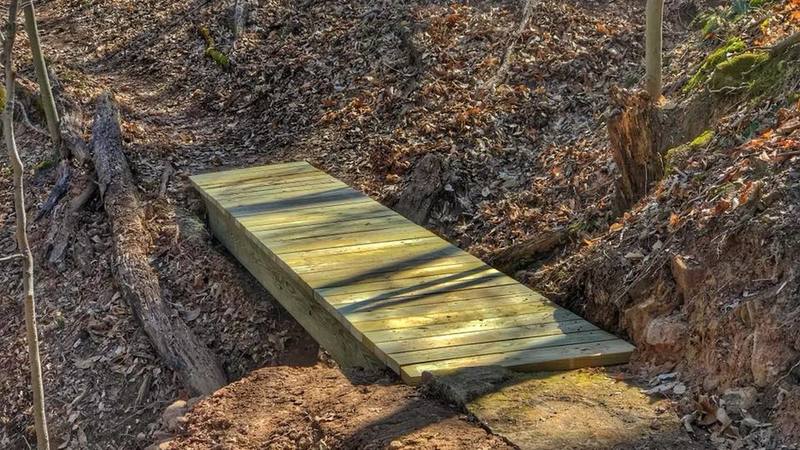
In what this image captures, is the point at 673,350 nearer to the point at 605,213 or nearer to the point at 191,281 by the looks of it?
the point at 605,213

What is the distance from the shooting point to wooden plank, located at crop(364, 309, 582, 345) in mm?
5266

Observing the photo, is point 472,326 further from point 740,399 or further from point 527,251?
point 740,399

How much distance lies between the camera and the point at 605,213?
6398 millimetres

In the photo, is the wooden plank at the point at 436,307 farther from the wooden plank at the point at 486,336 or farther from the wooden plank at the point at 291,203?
the wooden plank at the point at 291,203

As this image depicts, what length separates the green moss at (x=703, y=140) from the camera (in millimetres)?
5941

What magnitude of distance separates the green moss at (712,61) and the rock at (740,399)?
3371 mm

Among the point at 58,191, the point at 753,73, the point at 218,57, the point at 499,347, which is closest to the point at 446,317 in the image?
the point at 499,347

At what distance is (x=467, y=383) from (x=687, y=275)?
3.98 ft

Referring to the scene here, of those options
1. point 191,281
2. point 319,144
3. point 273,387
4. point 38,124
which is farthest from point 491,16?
point 273,387

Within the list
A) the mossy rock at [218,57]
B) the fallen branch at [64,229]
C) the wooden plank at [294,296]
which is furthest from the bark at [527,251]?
the mossy rock at [218,57]

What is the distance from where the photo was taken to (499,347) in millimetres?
5070

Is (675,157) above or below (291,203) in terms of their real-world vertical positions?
above

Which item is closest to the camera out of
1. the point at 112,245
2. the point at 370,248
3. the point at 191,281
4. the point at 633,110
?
the point at 633,110

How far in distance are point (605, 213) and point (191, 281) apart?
11.9 ft
